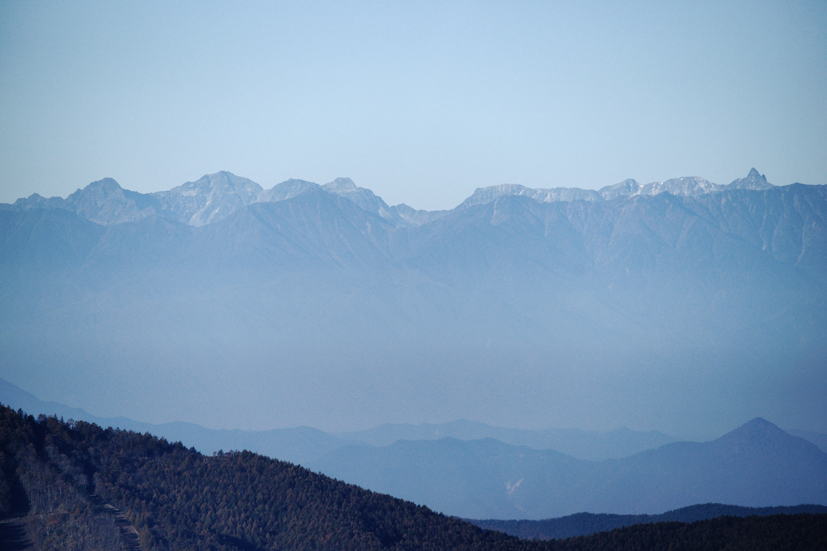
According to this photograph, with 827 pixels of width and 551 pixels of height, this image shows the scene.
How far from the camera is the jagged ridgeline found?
6806 cm

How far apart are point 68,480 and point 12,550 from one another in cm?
1065

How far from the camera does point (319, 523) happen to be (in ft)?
260

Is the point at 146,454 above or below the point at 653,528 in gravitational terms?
above

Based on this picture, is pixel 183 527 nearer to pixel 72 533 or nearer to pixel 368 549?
pixel 72 533

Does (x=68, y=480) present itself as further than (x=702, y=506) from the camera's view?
No

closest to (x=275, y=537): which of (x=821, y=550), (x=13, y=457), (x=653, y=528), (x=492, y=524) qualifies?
(x=13, y=457)

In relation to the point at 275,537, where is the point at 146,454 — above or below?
above

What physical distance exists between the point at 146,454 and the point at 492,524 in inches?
3101

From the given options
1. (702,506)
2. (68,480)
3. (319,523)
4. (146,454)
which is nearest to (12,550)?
(68,480)

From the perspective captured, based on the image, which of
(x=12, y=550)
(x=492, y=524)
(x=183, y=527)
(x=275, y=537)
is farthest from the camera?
(x=492, y=524)

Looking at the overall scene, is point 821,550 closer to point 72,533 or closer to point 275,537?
point 275,537

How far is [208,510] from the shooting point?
76.6 metres

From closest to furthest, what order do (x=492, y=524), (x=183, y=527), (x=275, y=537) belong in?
(x=183, y=527)
(x=275, y=537)
(x=492, y=524)

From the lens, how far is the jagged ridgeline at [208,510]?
2680 inches
